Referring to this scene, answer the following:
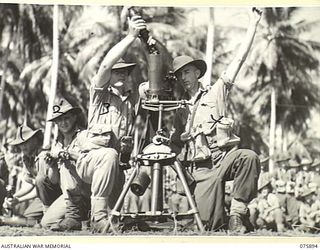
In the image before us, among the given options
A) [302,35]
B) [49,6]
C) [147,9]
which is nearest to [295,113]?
[302,35]

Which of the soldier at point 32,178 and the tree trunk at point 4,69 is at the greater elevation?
the tree trunk at point 4,69

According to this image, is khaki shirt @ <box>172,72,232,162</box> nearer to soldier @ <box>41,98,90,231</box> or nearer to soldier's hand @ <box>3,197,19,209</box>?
soldier @ <box>41,98,90,231</box>

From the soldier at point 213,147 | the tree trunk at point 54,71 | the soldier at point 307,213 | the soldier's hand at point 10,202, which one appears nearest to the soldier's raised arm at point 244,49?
the soldier at point 213,147

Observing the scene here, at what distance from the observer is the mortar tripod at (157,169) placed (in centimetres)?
649

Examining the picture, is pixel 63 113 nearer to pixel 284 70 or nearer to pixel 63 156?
pixel 63 156

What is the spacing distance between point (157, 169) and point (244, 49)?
146cm

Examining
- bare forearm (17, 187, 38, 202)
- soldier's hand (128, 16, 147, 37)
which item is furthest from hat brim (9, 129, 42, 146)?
soldier's hand (128, 16, 147, 37)

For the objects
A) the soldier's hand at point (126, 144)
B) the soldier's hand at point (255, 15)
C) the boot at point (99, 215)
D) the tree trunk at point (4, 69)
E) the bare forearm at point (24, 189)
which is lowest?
the boot at point (99, 215)

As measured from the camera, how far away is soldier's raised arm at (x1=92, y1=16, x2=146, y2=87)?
6.64 m

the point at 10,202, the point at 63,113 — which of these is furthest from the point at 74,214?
the point at 63,113

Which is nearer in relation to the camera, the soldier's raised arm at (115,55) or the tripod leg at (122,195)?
the tripod leg at (122,195)

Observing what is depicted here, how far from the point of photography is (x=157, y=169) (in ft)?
21.5

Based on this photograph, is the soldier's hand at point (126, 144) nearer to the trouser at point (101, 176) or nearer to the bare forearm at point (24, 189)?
the trouser at point (101, 176)

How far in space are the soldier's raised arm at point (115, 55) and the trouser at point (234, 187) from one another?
139 cm
